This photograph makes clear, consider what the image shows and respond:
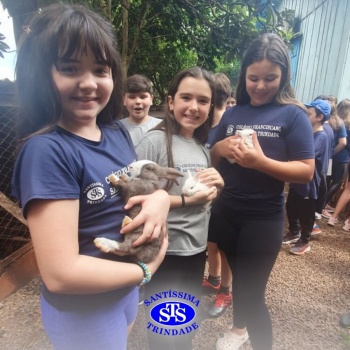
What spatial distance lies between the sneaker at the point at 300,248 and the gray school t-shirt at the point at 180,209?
2720mm

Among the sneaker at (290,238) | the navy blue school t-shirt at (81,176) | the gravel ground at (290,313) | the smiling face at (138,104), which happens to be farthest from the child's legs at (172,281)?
the sneaker at (290,238)

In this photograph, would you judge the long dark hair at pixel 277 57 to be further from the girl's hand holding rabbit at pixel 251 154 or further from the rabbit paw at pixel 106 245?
the rabbit paw at pixel 106 245

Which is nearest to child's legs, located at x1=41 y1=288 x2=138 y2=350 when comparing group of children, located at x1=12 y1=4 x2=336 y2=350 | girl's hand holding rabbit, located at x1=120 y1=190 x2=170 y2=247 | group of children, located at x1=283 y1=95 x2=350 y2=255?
group of children, located at x1=12 y1=4 x2=336 y2=350

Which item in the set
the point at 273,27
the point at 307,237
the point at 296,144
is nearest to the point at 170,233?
the point at 296,144

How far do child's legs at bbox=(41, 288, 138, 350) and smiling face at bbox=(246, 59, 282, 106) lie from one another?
1.36 meters

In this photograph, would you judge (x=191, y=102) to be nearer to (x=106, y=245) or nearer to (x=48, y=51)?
(x=48, y=51)

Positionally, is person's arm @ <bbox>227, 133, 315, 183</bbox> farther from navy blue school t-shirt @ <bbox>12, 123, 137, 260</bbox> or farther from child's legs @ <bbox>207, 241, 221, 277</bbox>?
child's legs @ <bbox>207, 241, 221, 277</bbox>

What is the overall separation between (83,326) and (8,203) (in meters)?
2.37

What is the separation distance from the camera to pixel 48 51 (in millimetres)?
857

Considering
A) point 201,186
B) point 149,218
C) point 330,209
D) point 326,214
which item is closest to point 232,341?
point 201,186

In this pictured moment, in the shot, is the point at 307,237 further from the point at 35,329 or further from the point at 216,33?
the point at 35,329

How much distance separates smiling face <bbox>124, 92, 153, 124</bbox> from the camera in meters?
3.34

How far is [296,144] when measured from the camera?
1.50 m

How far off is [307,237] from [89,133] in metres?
3.76
